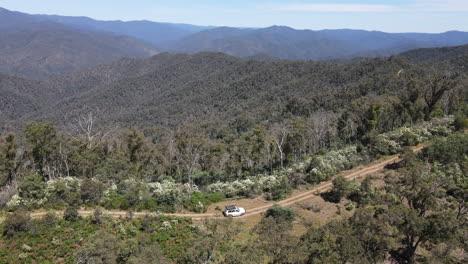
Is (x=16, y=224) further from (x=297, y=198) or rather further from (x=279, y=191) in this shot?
(x=297, y=198)

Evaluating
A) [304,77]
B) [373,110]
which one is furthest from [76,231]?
[304,77]

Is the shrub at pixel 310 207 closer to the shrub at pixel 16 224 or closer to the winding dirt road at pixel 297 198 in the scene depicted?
the winding dirt road at pixel 297 198

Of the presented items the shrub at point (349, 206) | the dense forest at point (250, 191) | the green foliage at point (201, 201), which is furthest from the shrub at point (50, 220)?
the shrub at point (349, 206)

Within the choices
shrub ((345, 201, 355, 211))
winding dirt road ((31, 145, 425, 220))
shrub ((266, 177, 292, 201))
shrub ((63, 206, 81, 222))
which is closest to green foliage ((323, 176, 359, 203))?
shrub ((345, 201, 355, 211))

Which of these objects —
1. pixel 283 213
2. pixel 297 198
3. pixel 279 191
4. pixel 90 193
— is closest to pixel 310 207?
pixel 297 198

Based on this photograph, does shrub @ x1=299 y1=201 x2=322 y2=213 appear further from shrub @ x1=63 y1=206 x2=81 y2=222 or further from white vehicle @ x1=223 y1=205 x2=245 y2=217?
shrub @ x1=63 y1=206 x2=81 y2=222

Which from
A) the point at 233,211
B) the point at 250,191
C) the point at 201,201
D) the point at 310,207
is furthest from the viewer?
the point at 250,191
